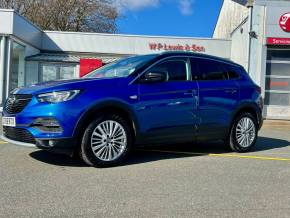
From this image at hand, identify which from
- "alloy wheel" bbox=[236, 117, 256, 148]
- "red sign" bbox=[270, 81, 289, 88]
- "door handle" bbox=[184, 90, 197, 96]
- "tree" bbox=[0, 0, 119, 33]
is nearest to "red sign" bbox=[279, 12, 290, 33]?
"red sign" bbox=[270, 81, 289, 88]

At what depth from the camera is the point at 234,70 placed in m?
9.03

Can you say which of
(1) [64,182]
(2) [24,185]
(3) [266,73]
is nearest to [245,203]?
(1) [64,182]

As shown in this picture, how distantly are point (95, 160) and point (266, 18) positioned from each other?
15.0 meters

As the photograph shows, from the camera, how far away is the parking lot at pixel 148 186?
16.6ft

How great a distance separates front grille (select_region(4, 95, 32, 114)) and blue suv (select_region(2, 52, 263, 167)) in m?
0.01

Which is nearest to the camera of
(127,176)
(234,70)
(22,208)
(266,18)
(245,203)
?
(22,208)

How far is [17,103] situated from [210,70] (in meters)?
3.36

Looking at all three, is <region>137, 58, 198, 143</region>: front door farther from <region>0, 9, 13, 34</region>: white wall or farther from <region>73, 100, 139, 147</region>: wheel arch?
<region>0, 9, 13, 34</region>: white wall

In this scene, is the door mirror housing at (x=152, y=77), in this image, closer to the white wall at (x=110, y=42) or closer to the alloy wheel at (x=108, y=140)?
the alloy wheel at (x=108, y=140)

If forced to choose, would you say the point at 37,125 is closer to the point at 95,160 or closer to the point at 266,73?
the point at 95,160

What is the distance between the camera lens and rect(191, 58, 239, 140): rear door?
8203mm

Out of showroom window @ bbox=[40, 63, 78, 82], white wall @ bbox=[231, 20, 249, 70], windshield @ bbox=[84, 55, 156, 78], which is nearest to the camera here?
windshield @ bbox=[84, 55, 156, 78]

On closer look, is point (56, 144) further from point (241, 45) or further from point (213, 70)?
point (241, 45)

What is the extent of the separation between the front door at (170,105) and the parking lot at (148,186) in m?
0.45
